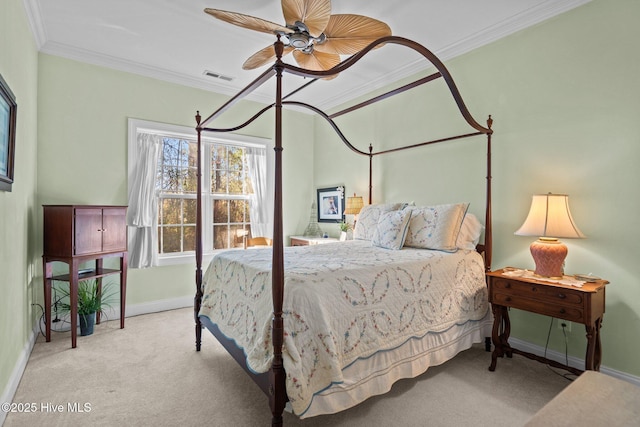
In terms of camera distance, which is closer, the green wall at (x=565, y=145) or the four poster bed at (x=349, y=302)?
the four poster bed at (x=349, y=302)

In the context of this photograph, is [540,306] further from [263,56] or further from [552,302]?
[263,56]

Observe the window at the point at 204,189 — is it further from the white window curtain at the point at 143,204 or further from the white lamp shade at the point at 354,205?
the white lamp shade at the point at 354,205

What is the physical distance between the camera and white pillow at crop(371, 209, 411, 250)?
290 centimetres

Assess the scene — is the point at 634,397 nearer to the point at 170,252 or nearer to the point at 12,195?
the point at 12,195

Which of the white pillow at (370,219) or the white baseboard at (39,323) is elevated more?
the white pillow at (370,219)

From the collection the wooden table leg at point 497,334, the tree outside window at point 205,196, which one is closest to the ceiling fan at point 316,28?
the tree outside window at point 205,196

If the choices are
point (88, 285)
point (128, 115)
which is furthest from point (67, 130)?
point (88, 285)

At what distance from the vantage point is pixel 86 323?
10.2ft

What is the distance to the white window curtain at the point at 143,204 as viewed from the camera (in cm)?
369

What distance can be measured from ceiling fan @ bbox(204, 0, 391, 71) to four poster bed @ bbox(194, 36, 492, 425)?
1.24 feet

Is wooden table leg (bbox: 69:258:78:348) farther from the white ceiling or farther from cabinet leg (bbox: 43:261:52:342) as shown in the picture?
the white ceiling

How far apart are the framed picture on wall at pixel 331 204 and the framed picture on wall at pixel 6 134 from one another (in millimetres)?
3293

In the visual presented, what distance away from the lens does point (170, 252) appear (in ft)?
13.4

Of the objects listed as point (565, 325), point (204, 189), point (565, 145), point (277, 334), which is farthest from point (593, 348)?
point (204, 189)
